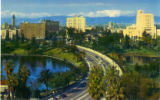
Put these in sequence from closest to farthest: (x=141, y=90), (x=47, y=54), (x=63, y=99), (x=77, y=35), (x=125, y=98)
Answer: (x=141, y=90) < (x=125, y=98) < (x=63, y=99) < (x=47, y=54) < (x=77, y=35)

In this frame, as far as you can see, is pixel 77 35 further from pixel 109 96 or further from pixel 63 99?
pixel 109 96

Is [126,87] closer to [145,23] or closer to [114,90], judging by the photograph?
[114,90]

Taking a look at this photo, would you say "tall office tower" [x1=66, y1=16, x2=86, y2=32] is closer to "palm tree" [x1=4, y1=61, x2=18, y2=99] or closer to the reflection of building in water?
the reflection of building in water

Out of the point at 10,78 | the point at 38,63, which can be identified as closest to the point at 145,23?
the point at 38,63

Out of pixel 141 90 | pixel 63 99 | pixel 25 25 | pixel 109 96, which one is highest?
pixel 25 25

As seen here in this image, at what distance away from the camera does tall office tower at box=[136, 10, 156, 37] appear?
1334 inches

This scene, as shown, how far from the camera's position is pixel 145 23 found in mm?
34312

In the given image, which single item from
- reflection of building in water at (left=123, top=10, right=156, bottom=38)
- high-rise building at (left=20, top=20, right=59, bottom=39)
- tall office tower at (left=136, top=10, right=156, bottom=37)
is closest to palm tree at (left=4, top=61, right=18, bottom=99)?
high-rise building at (left=20, top=20, right=59, bottom=39)

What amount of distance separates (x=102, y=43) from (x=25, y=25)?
14.4 metres

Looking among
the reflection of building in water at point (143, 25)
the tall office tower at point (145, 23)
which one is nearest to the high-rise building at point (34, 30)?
the reflection of building in water at point (143, 25)

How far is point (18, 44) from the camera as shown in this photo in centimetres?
2483

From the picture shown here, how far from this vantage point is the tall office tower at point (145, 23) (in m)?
33.9

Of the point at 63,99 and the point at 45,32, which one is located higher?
the point at 45,32

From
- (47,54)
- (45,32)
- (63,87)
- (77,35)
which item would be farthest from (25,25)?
(63,87)
